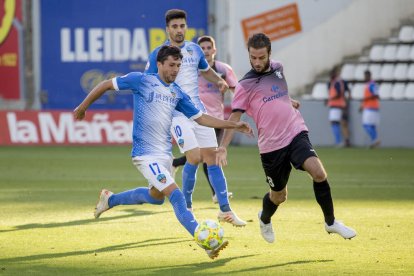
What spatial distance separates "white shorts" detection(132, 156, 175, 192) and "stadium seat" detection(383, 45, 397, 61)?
2119 cm

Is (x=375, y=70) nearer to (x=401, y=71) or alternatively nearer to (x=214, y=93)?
(x=401, y=71)

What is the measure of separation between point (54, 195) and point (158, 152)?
5616 millimetres

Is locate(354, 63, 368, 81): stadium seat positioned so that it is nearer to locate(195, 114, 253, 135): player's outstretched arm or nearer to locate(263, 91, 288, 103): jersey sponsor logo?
locate(263, 91, 288, 103): jersey sponsor logo

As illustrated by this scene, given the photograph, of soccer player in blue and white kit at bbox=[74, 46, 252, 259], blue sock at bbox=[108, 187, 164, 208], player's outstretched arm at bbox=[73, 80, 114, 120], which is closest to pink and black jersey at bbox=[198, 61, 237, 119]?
blue sock at bbox=[108, 187, 164, 208]

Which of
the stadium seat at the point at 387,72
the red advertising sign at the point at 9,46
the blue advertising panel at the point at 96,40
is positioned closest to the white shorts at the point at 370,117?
the stadium seat at the point at 387,72

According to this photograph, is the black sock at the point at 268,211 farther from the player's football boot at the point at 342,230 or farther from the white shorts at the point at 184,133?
the white shorts at the point at 184,133

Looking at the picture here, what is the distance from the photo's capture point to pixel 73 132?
1049 inches

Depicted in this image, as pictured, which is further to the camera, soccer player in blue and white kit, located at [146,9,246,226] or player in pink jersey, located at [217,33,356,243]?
soccer player in blue and white kit, located at [146,9,246,226]

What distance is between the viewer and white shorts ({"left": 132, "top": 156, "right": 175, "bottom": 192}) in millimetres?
9273

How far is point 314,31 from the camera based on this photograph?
30453 millimetres

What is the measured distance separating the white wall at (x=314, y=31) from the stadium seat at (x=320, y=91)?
0.77 m

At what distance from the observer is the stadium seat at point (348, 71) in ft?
99.4

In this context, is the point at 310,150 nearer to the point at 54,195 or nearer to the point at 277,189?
the point at 277,189

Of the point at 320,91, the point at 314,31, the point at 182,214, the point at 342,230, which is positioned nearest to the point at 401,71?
the point at 320,91
